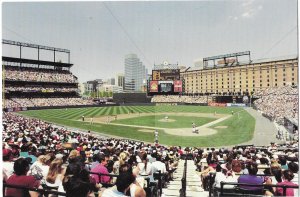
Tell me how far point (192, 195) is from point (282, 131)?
724 inches

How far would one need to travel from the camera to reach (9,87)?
54062 mm

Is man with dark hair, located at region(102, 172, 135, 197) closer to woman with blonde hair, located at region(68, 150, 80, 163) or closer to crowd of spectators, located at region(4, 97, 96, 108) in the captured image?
woman with blonde hair, located at region(68, 150, 80, 163)

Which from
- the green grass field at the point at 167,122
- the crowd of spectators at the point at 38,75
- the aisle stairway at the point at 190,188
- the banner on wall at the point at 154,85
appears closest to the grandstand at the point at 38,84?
the crowd of spectators at the point at 38,75

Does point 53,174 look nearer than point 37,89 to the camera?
Yes

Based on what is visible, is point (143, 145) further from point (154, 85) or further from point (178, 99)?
point (178, 99)

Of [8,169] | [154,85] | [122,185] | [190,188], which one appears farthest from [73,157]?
[154,85]

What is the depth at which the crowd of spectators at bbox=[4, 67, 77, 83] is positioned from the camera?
57.2 metres

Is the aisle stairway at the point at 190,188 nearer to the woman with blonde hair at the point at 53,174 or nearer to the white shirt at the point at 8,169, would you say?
the woman with blonde hair at the point at 53,174

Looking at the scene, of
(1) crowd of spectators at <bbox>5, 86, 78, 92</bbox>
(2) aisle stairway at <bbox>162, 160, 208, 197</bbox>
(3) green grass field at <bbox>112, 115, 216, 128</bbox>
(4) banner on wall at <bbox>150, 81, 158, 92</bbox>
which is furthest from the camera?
(4) banner on wall at <bbox>150, 81, 158, 92</bbox>

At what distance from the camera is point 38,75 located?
62469 mm

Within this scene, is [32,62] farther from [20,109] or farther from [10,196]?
[10,196]

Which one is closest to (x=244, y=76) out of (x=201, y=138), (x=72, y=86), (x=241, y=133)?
(x=241, y=133)

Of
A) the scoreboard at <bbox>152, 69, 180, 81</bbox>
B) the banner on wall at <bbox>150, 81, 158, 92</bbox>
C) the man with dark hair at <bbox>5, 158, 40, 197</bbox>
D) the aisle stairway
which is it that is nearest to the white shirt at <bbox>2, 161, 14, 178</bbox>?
the man with dark hair at <bbox>5, 158, 40, 197</bbox>

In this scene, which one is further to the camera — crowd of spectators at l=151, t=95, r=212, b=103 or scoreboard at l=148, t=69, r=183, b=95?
crowd of spectators at l=151, t=95, r=212, b=103
